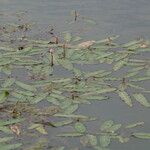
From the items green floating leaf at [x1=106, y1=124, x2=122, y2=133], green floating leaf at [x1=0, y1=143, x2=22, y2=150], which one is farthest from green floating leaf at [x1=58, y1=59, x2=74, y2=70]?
green floating leaf at [x1=0, y1=143, x2=22, y2=150]

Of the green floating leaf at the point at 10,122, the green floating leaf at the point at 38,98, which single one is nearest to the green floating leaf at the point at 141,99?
the green floating leaf at the point at 38,98

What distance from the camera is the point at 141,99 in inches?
158

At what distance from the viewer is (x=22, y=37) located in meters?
5.55

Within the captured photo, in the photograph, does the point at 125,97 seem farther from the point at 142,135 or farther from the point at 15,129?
the point at 15,129

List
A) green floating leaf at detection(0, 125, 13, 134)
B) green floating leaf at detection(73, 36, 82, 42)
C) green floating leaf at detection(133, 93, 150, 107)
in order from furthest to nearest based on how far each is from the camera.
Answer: green floating leaf at detection(73, 36, 82, 42) → green floating leaf at detection(133, 93, 150, 107) → green floating leaf at detection(0, 125, 13, 134)

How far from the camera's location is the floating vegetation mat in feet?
11.6

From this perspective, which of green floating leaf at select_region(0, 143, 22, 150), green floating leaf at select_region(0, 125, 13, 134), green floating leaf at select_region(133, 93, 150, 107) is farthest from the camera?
green floating leaf at select_region(133, 93, 150, 107)

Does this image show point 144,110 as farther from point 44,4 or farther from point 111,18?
point 44,4

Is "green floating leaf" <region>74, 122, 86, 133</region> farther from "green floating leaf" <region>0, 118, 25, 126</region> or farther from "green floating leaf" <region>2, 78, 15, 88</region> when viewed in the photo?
"green floating leaf" <region>2, 78, 15, 88</region>

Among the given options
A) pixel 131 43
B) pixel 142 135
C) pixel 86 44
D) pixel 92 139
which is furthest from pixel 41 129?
pixel 131 43

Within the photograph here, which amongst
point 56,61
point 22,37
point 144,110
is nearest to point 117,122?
point 144,110

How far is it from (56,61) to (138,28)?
1.49 metres

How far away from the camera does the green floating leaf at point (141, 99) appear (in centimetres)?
397

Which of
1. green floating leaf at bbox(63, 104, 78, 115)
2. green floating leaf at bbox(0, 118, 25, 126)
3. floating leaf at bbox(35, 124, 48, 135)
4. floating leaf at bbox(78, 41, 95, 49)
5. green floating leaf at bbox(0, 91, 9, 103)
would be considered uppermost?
floating leaf at bbox(78, 41, 95, 49)
